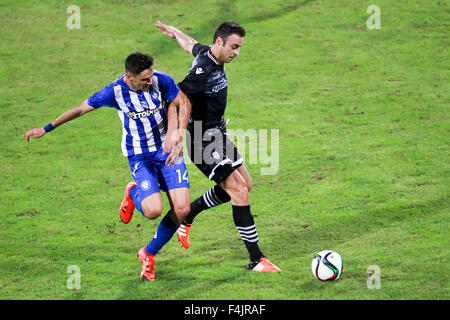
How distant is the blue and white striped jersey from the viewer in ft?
21.5

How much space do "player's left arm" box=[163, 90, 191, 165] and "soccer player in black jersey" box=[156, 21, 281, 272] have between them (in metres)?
0.15

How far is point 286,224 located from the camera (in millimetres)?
7887

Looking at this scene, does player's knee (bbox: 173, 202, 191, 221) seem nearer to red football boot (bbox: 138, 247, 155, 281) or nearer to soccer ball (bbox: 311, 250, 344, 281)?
red football boot (bbox: 138, 247, 155, 281)

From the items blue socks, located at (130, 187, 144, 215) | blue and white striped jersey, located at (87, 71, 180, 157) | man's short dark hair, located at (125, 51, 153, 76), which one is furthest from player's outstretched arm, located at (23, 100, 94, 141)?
blue socks, located at (130, 187, 144, 215)

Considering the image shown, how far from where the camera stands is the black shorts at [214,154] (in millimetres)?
6680

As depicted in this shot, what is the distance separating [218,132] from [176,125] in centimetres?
61

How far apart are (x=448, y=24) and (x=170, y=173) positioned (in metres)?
10.8

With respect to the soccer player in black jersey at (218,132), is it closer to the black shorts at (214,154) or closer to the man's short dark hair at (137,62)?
the black shorts at (214,154)

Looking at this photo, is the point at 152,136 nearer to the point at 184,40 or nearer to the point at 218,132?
the point at 218,132

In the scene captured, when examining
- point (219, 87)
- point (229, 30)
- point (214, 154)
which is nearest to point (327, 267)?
point (214, 154)

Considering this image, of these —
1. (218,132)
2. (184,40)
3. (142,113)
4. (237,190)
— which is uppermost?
(184,40)

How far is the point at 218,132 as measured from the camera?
6.99 m
